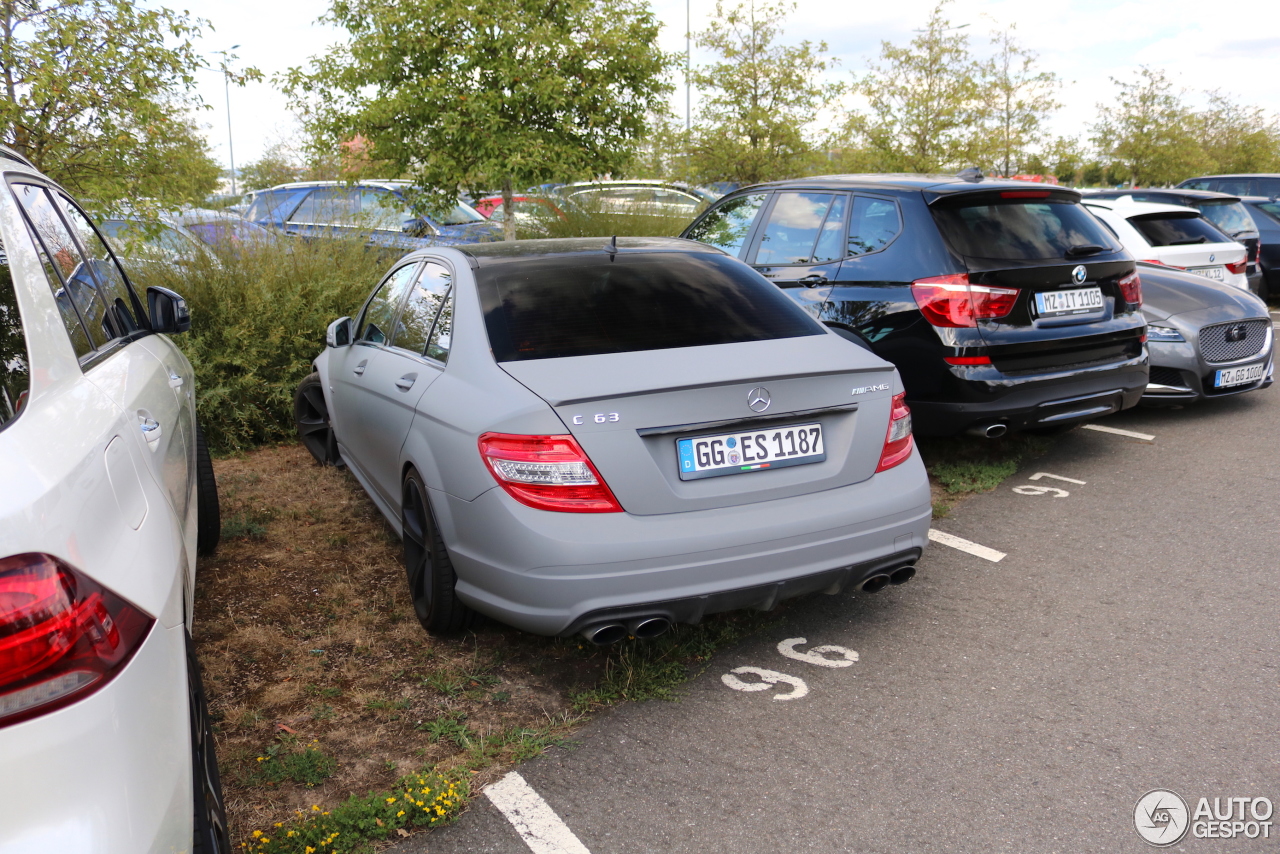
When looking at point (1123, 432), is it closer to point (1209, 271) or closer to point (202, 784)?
point (1209, 271)

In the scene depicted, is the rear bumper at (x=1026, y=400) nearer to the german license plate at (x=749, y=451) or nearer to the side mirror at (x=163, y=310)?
the german license plate at (x=749, y=451)

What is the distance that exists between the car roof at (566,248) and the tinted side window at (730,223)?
2.05m

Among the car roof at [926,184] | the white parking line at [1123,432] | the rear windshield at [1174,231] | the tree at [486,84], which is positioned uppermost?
the tree at [486,84]

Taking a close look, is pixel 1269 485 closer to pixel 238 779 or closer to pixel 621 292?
pixel 621 292

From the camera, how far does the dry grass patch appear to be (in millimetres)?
2836

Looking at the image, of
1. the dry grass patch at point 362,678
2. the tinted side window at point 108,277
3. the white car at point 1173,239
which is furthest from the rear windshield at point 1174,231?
the tinted side window at point 108,277

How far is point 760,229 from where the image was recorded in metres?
6.29

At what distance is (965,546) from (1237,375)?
380 cm

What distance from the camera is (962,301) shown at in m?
4.93

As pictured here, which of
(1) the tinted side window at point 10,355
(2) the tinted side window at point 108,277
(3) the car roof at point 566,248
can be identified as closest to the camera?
(1) the tinted side window at point 10,355

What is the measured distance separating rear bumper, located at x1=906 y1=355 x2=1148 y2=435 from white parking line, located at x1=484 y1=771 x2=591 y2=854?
3240mm

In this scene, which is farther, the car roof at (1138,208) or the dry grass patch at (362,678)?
the car roof at (1138,208)

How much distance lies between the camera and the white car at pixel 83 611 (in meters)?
1.35

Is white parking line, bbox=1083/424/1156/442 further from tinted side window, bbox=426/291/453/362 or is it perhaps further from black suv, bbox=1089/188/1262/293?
black suv, bbox=1089/188/1262/293
